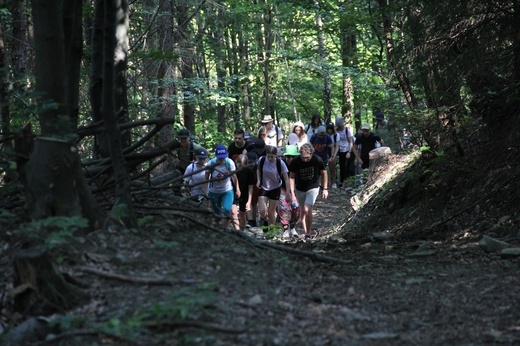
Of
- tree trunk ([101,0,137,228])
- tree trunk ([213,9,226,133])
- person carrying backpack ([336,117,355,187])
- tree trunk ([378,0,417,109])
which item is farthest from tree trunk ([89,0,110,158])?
tree trunk ([213,9,226,133])

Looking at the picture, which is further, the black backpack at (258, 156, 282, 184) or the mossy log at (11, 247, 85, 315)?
the black backpack at (258, 156, 282, 184)

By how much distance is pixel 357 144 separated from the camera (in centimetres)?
2100

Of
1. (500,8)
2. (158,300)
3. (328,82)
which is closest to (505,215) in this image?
(500,8)

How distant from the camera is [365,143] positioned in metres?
20.6

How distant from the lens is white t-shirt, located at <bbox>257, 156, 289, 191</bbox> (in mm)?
13797

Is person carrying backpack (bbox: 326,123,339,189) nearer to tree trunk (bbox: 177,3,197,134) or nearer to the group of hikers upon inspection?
tree trunk (bbox: 177,3,197,134)

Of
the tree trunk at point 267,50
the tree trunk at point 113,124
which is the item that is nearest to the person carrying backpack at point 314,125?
the tree trunk at point 267,50

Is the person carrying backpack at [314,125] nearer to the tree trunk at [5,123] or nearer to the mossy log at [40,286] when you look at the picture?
the tree trunk at [5,123]

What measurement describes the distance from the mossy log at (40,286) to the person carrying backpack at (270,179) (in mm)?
8798

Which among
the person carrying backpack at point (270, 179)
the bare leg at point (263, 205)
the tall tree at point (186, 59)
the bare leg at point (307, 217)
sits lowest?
the bare leg at point (307, 217)

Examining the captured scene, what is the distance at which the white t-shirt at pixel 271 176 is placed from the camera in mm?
13797

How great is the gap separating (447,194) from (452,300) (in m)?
5.70

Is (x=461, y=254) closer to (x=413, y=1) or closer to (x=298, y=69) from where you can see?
(x=413, y=1)

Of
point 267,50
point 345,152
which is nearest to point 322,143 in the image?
point 345,152
